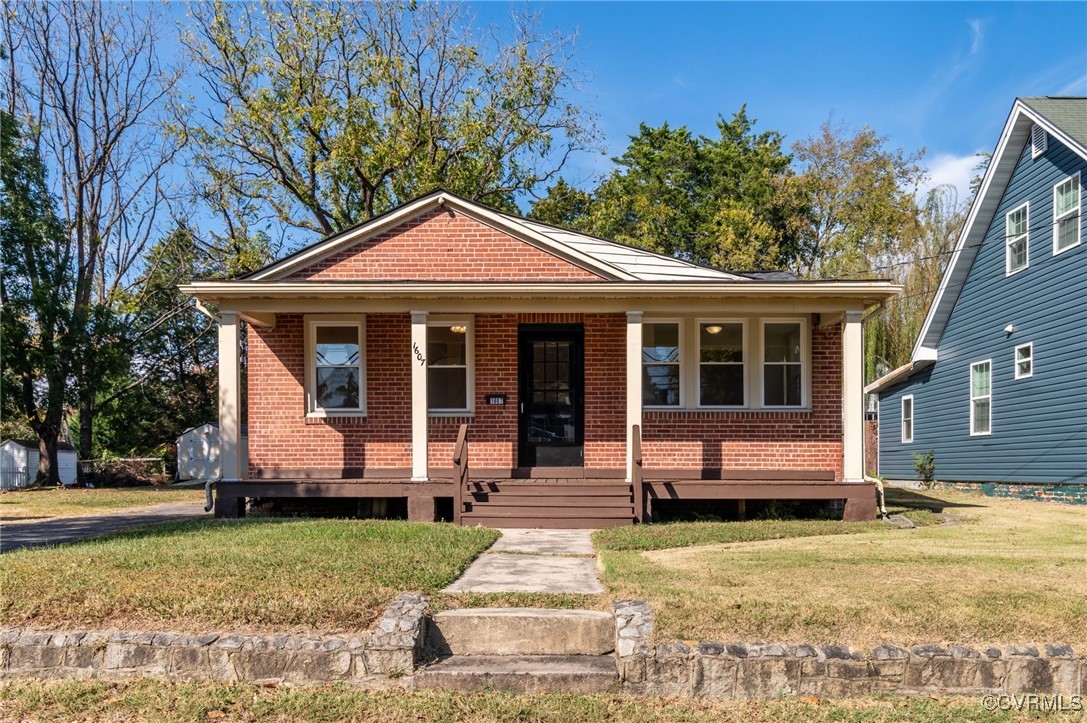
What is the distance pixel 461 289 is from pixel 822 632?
23.6ft

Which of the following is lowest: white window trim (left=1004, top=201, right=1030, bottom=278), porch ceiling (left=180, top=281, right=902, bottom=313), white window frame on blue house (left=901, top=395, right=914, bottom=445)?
white window frame on blue house (left=901, top=395, right=914, bottom=445)

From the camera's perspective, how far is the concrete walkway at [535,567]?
6367mm

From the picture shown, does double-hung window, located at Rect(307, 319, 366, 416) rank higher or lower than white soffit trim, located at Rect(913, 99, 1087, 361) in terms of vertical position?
lower

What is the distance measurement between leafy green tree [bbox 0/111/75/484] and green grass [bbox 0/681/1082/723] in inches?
727

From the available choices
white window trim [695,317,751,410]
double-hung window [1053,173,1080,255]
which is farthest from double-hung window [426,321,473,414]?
double-hung window [1053,173,1080,255]

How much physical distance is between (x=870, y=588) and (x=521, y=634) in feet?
8.93

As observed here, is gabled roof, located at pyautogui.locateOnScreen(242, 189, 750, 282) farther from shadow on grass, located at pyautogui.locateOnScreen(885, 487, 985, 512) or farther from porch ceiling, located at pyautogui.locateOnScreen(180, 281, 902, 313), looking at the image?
shadow on grass, located at pyautogui.locateOnScreen(885, 487, 985, 512)

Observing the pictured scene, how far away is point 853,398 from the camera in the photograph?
36.7 ft

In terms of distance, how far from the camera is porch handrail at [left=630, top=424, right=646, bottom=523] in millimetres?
10820

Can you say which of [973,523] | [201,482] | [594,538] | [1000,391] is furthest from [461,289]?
[201,482]

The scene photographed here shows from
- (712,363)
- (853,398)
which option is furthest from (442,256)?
(853,398)

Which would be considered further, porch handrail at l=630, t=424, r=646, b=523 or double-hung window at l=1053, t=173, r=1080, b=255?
double-hung window at l=1053, t=173, r=1080, b=255

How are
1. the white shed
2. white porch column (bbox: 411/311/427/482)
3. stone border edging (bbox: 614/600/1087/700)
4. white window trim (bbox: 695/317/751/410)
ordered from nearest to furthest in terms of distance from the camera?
stone border edging (bbox: 614/600/1087/700)
white porch column (bbox: 411/311/427/482)
white window trim (bbox: 695/317/751/410)
the white shed

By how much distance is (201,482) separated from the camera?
22891 mm
